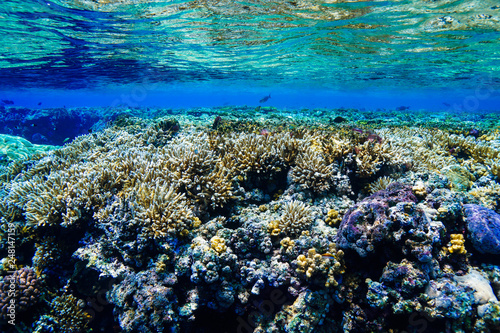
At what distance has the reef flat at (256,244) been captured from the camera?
334 centimetres

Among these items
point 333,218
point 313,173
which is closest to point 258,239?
point 333,218

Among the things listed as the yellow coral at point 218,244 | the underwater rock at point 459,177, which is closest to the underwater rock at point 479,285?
the underwater rock at point 459,177

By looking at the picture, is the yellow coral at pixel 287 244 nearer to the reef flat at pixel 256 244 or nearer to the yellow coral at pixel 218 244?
the reef flat at pixel 256 244

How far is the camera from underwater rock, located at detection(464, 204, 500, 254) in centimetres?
342

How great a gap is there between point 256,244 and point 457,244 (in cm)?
321

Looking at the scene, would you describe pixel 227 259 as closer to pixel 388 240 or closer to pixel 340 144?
pixel 388 240

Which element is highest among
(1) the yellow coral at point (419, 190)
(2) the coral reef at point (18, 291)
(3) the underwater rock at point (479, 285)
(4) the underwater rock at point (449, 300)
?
(1) the yellow coral at point (419, 190)

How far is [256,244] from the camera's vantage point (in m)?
4.28

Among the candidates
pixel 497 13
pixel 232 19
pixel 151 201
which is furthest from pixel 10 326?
pixel 497 13

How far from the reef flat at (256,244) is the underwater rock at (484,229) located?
0.02 metres

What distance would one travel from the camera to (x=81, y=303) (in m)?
4.62

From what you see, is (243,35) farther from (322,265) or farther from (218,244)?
(322,265)

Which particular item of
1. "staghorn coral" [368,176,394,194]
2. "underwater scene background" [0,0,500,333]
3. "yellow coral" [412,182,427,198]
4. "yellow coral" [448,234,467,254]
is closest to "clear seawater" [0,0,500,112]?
"underwater scene background" [0,0,500,333]

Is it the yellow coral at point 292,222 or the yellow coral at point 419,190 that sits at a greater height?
the yellow coral at point 419,190
